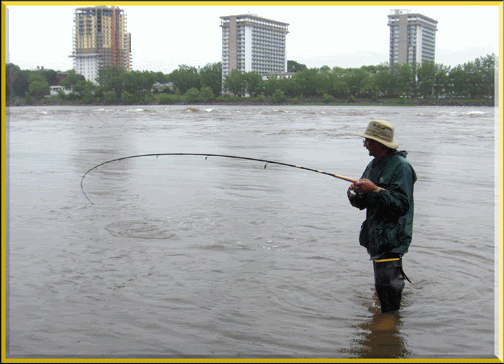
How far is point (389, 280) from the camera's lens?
13.8 ft

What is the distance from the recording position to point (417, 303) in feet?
16.1

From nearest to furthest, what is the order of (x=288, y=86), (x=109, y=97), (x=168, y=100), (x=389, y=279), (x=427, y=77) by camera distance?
1. (x=389, y=279)
2. (x=109, y=97)
3. (x=168, y=100)
4. (x=427, y=77)
5. (x=288, y=86)

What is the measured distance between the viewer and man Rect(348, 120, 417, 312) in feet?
12.9

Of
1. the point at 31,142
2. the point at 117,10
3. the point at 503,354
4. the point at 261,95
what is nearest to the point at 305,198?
the point at 503,354

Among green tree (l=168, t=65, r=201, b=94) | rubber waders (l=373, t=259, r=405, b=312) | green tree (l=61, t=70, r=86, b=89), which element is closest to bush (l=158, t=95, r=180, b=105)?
green tree (l=168, t=65, r=201, b=94)

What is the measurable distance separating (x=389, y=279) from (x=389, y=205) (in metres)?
0.58

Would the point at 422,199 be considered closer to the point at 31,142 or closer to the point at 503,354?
the point at 503,354

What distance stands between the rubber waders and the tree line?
14797cm

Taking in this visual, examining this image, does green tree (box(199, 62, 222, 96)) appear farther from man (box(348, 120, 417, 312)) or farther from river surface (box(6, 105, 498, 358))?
man (box(348, 120, 417, 312))

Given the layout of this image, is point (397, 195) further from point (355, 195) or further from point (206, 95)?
point (206, 95)


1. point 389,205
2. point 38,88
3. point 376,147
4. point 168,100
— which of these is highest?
point 38,88

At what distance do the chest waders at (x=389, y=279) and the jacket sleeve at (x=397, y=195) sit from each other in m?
0.34

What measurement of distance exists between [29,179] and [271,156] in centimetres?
723

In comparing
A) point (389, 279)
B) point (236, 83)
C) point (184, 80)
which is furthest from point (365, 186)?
point (184, 80)
